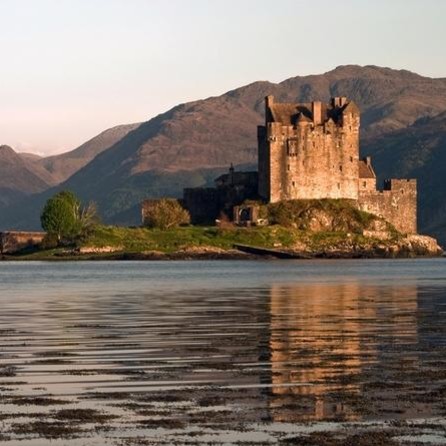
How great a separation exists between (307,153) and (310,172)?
2.31 meters

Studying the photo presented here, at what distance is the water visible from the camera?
26953 millimetres

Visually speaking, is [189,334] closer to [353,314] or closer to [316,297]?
[353,314]

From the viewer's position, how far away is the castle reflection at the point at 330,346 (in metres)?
29.9

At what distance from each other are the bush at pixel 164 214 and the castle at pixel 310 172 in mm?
2512

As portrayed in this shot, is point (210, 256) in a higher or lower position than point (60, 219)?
lower

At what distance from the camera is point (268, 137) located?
593 ft

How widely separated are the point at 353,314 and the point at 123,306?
13.1 metres

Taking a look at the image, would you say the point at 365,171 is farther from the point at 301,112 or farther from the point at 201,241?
the point at 201,241

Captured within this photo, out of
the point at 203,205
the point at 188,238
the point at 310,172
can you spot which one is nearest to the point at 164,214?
the point at 203,205

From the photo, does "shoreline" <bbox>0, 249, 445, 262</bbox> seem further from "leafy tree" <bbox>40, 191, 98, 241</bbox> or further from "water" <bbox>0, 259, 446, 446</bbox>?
"water" <bbox>0, 259, 446, 446</bbox>

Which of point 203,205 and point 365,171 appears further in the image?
point 365,171

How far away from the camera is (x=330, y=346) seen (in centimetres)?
4272

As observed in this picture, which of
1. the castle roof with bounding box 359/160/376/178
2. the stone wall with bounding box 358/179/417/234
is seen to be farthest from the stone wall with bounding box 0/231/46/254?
the stone wall with bounding box 358/179/417/234

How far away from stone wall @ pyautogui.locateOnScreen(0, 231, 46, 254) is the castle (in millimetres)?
20207
